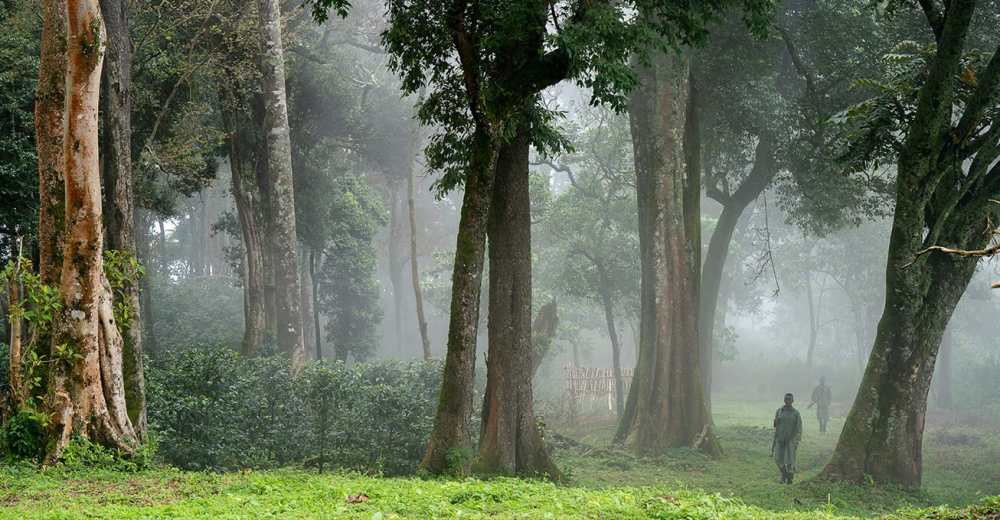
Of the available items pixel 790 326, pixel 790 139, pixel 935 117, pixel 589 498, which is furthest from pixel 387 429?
pixel 790 326

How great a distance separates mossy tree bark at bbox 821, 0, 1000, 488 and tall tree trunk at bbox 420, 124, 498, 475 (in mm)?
6840

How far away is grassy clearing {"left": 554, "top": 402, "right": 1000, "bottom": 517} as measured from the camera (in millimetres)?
12273

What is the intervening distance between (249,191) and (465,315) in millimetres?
12705

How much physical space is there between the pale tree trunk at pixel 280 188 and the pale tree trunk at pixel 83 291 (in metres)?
9.85

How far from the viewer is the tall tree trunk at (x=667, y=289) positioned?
17.9 meters

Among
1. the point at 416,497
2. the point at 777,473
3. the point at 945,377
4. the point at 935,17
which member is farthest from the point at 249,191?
the point at 945,377

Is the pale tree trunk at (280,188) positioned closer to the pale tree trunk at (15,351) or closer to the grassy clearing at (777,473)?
the grassy clearing at (777,473)

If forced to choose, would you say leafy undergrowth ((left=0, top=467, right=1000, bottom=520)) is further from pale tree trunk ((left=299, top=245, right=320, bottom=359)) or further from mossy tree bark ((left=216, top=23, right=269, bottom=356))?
pale tree trunk ((left=299, top=245, right=320, bottom=359))

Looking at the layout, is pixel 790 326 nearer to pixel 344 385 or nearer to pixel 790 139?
pixel 790 139

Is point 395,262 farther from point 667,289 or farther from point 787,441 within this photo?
point 787,441

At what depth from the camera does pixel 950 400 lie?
109 ft

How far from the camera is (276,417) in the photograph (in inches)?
509

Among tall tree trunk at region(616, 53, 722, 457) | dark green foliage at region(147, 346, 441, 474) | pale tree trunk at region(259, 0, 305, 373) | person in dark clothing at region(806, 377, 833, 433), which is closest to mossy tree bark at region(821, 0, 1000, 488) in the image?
tall tree trunk at region(616, 53, 722, 457)

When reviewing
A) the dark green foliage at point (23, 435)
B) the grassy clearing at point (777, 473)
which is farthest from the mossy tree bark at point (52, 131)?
the grassy clearing at point (777, 473)
